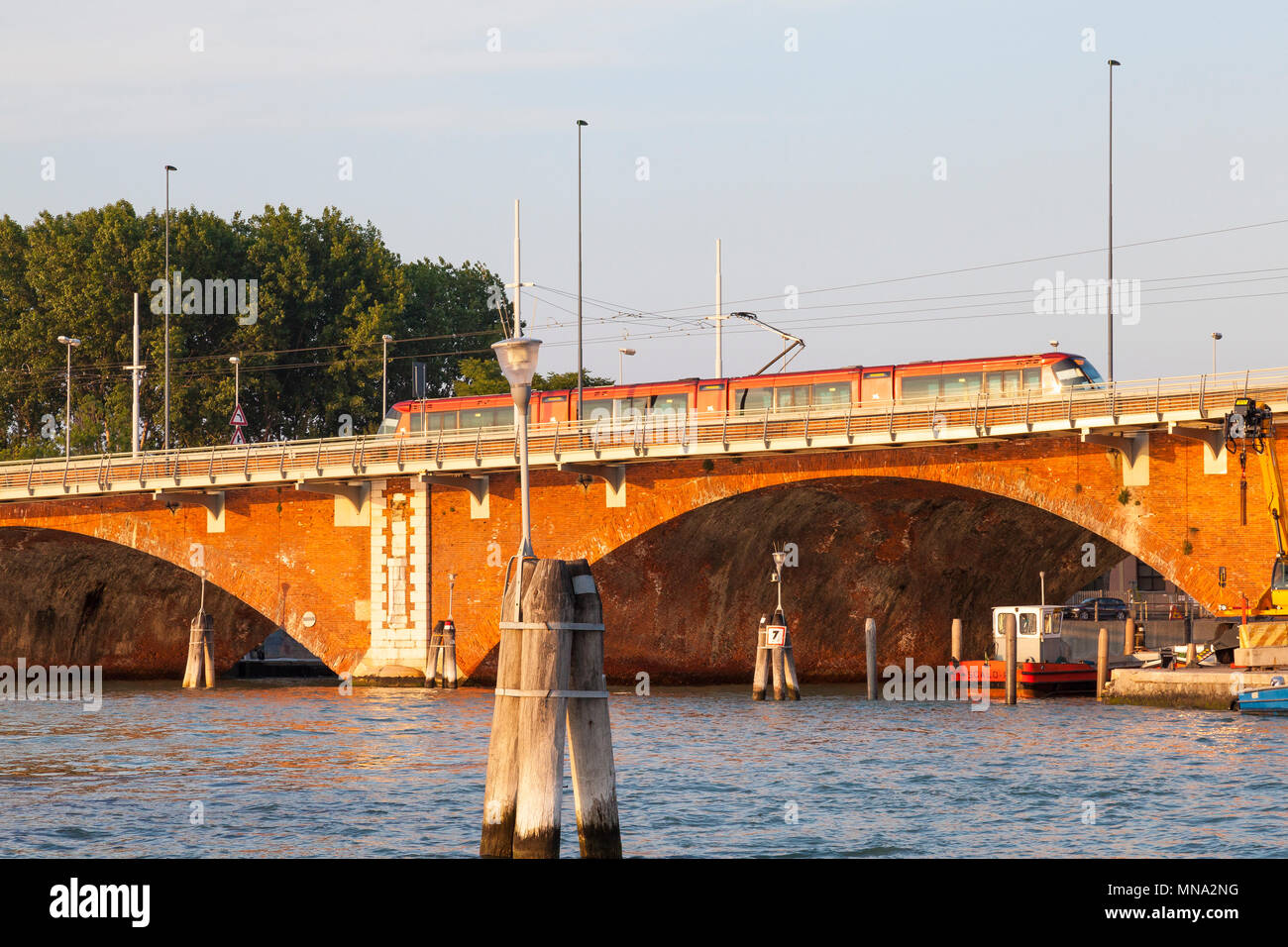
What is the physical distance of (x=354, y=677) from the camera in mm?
55719

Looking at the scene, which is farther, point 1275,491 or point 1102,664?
point 1102,664

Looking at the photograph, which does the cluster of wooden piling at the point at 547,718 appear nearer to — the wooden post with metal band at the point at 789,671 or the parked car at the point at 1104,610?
the wooden post with metal band at the point at 789,671

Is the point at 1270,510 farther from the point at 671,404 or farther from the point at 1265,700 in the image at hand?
the point at 671,404

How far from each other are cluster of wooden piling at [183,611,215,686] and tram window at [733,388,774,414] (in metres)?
19.9

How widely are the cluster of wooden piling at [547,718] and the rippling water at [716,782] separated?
3705 mm

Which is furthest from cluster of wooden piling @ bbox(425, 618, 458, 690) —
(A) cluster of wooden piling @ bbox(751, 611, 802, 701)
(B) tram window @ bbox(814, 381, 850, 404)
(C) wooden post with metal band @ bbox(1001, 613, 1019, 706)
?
(C) wooden post with metal band @ bbox(1001, 613, 1019, 706)

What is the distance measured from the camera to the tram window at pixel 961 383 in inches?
1901

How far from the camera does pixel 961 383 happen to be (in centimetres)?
4866

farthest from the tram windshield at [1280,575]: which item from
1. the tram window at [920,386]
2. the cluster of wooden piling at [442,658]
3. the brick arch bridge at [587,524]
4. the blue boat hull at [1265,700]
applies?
the cluster of wooden piling at [442,658]

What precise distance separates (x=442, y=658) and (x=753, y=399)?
12.7 m

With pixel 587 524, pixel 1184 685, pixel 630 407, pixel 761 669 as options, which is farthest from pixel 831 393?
pixel 1184 685

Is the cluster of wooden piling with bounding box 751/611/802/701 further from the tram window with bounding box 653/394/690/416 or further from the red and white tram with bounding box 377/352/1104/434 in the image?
the tram window with bounding box 653/394/690/416
